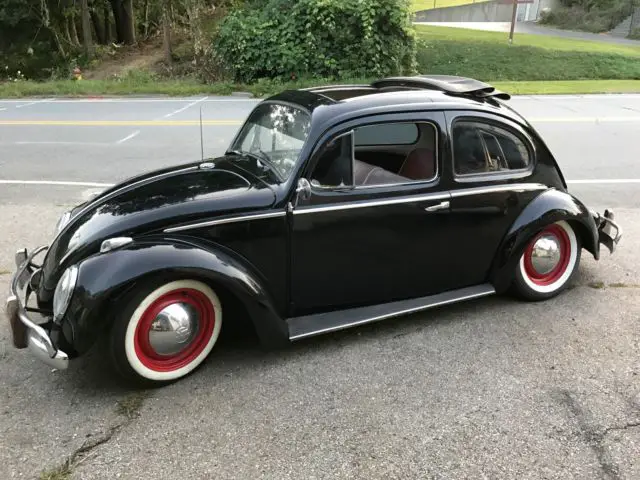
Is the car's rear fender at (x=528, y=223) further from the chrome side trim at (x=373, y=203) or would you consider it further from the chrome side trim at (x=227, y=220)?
the chrome side trim at (x=227, y=220)

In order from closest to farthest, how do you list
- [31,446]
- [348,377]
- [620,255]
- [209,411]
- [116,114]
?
[31,446]
[209,411]
[348,377]
[620,255]
[116,114]

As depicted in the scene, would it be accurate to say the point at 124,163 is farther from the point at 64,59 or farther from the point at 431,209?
the point at 64,59

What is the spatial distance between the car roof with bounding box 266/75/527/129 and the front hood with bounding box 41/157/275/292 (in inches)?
24.5

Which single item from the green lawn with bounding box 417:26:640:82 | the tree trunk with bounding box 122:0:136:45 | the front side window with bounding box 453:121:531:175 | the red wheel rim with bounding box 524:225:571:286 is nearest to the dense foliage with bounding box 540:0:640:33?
the green lawn with bounding box 417:26:640:82

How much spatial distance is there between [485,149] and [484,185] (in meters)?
0.28

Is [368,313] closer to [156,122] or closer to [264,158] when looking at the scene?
[264,158]

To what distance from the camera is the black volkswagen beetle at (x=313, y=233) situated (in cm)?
307

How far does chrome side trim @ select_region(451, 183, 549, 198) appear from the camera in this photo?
12.6 feet

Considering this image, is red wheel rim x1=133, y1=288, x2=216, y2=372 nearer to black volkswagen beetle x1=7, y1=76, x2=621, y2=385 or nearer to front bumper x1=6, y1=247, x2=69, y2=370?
black volkswagen beetle x1=7, y1=76, x2=621, y2=385

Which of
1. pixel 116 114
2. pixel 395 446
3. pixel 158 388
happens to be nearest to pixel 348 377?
pixel 395 446

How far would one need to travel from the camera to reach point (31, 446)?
2756mm

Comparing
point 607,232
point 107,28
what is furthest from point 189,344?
point 107,28

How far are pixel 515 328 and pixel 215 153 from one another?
20.5 feet

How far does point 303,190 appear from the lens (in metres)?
3.42
